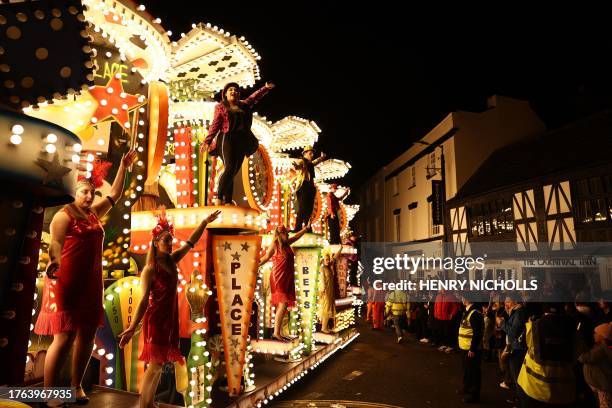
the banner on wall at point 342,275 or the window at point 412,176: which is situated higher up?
the window at point 412,176

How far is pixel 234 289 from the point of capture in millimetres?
5938

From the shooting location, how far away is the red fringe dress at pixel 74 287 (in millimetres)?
3529

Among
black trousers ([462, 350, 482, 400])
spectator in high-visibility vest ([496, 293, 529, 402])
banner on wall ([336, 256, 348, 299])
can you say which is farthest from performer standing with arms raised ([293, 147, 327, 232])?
banner on wall ([336, 256, 348, 299])

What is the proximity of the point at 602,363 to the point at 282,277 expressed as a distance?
5.49 m

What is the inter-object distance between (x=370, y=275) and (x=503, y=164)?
14.1 meters

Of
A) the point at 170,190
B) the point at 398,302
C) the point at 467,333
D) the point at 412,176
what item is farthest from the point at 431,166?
the point at 170,190

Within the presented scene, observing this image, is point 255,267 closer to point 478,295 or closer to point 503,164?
point 478,295

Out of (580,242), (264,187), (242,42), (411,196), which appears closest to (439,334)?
(580,242)

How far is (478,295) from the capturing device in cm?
1920

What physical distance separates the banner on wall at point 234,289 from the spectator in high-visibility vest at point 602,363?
14.4 feet

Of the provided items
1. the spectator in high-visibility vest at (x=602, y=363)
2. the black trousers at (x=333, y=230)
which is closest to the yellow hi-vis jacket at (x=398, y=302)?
the black trousers at (x=333, y=230)

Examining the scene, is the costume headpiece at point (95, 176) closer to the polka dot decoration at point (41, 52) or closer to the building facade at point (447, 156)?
the polka dot decoration at point (41, 52)

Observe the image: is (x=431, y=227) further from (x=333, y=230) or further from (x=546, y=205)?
(x=333, y=230)

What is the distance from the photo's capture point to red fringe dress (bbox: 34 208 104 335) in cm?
353
